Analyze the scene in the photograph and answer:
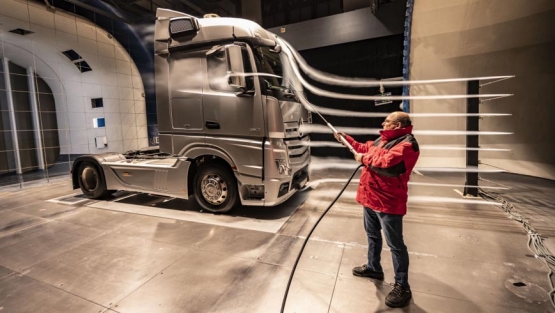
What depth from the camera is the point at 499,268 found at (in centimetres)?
286

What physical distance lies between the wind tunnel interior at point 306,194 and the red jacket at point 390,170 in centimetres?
91

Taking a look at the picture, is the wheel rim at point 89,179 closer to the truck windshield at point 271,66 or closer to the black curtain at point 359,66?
the truck windshield at point 271,66

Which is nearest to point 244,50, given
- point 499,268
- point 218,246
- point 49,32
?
point 218,246

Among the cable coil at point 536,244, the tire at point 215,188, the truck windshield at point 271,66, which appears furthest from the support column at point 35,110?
the cable coil at point 536,244

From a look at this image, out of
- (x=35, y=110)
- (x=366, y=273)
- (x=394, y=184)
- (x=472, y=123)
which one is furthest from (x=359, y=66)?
(x=35, y=110)

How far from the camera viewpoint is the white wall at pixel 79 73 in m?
7.38

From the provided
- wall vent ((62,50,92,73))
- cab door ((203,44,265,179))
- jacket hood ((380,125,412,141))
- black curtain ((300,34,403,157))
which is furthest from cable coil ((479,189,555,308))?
wall vent ((62,50,92,73))

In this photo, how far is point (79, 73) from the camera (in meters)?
8.92

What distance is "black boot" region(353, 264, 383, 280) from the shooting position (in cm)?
268

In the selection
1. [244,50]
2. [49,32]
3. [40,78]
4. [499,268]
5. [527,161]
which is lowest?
[499,268]

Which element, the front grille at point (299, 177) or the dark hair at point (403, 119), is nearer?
the dark hair at point (403, 119)

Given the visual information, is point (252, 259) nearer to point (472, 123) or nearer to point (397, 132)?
point (397, 132)

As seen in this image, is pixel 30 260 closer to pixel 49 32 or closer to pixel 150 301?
pixel 150 301

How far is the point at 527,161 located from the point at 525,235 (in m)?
4.57
